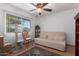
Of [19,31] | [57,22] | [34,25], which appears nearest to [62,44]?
[57,22]

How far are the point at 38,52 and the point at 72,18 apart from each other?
89 cm

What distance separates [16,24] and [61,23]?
85 centimetres

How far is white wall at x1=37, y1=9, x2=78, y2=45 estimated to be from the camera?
1742 millimetres

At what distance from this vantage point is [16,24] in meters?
1.81

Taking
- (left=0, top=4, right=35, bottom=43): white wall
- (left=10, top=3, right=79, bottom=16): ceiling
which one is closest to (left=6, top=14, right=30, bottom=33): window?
(left=0, top=4, right=35, bottom=43): white wall

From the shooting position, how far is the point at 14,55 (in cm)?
178

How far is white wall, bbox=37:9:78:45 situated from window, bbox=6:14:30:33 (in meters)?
0.25

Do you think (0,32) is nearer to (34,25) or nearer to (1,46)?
(1,46)

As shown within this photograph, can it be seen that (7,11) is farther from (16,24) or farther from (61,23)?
(61,23)

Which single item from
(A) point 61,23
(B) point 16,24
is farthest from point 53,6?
(B) point 16,24

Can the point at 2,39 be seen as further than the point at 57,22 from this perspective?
No

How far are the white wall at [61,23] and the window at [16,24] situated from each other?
25 cm

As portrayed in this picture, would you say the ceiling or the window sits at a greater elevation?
the ceiling

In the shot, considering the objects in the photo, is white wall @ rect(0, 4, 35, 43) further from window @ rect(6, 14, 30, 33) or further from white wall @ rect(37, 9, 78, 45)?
white wall @ rect(37, 9, 78, 45)
